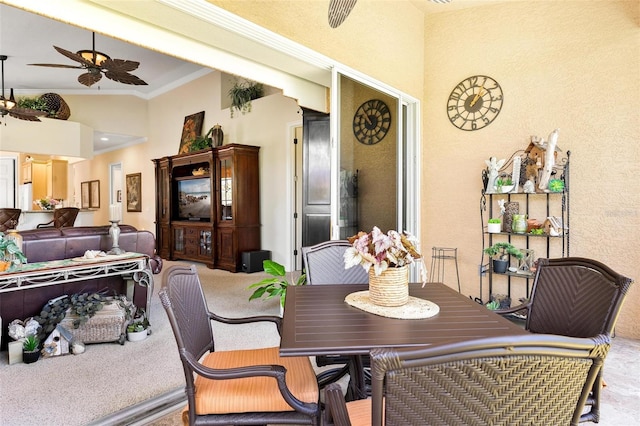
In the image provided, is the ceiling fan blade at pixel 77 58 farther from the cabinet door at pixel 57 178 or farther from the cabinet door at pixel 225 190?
the cabinet door at pixel 57 178

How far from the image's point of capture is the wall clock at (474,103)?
3.91m

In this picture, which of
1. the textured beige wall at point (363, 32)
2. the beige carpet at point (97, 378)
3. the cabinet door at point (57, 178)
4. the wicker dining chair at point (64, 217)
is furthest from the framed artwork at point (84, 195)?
the textured beige wall at point (363, 32)

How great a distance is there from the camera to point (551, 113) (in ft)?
11.7

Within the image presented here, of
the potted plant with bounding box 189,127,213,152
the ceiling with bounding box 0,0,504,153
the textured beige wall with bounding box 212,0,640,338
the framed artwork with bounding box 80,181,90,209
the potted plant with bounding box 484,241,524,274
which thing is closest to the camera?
the textured beige wall with bounding box 212,0,640,338

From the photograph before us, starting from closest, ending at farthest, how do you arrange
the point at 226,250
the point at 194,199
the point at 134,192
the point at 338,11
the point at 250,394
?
the point at 250,394 → the point at 338,11 → the point at 226,250 → the point at 194,199 → the point at 134,192

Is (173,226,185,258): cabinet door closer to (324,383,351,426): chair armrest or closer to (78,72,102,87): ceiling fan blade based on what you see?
(78,72,102,87): ceiling fan blade

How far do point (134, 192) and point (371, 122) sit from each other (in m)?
7.90

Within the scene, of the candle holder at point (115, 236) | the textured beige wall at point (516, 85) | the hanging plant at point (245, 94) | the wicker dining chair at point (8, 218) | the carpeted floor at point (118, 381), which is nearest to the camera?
the carpeted floor at point (118, 381)

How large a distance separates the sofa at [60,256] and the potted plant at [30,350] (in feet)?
1.19

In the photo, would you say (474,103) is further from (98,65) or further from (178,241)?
(178,241)

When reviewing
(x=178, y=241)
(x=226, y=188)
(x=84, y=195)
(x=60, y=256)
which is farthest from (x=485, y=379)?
(x=84, y=195)

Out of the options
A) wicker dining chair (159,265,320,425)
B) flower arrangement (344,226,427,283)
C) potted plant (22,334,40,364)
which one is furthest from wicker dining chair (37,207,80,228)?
flower arrangement (344,226,427,283)

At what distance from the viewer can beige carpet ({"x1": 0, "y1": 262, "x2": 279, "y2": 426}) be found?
212 cm

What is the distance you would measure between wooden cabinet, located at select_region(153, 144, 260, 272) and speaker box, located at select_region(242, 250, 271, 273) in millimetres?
144
